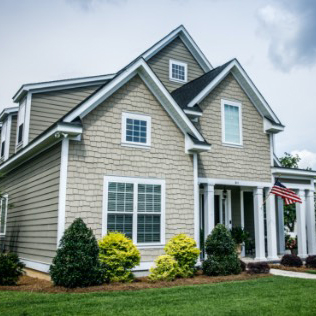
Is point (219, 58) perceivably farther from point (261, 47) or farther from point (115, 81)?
point (115, 81)

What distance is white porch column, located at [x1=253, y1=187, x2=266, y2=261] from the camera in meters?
14.6

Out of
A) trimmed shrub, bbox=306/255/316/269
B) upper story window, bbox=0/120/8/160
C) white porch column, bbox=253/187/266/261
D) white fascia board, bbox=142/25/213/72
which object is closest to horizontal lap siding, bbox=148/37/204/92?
white fascia board, bbox=142/25/213/72

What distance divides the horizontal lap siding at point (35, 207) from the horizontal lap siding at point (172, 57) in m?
7.78

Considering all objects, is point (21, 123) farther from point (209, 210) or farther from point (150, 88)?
point (209, 210)

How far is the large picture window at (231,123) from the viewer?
14.9 m

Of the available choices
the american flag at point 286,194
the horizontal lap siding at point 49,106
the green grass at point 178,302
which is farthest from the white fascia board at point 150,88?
the horizontal lap siding at point 49,106

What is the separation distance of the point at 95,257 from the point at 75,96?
9040mm

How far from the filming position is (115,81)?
38.4 ft

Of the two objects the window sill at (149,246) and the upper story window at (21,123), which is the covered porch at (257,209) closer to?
the window sill at (149,246)

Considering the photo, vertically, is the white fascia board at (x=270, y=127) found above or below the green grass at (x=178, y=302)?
above

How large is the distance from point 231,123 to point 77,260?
8204 mm

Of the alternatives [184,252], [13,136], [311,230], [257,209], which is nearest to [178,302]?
[184,252]

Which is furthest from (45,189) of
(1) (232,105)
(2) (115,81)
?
(1) (232,105)

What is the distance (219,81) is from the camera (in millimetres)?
14875
